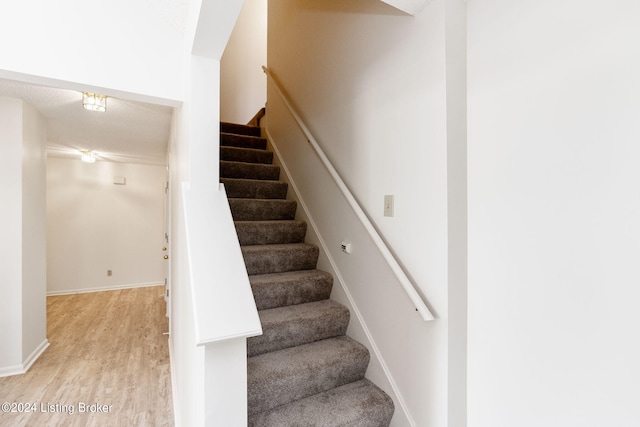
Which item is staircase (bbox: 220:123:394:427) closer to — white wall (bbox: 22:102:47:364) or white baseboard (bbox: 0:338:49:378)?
white wall (bbox: 22:102:47:364)

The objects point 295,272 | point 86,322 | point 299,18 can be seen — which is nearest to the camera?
point 295,272

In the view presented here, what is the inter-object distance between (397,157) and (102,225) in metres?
5.55

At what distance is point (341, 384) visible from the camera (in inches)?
65.4

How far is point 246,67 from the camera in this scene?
4.86 m

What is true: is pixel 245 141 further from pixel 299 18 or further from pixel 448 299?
pixel 448 299

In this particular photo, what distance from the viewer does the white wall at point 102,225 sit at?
4766 millimetres

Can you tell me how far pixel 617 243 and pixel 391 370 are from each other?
1147 mm

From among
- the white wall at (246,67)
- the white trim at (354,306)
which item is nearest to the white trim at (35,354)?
the white trim at (354,306)

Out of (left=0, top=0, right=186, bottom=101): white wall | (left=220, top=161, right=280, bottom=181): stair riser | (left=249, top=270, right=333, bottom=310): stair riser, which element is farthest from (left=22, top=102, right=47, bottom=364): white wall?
(left=249, top=270, right=333, bottom=310): stair riser

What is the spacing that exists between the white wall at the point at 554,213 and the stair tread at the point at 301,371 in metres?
0.65

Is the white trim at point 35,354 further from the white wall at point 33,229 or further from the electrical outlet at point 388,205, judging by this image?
the electrical outlet at point 388,205

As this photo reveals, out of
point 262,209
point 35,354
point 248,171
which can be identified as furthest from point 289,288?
point 35,354

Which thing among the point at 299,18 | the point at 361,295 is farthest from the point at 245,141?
the point at 361,295

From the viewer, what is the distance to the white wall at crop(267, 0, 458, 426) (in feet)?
4.22
